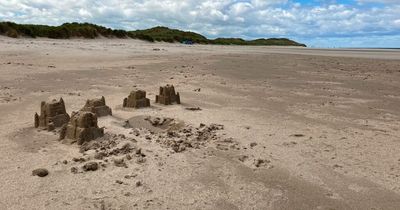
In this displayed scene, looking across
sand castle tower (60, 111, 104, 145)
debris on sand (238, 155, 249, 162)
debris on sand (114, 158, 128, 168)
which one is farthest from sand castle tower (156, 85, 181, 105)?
debris on sand (114, 158, 128, 168)

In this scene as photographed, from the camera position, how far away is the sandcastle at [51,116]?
5.77 meters

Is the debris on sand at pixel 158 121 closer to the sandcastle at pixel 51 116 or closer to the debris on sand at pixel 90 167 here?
the sandcastle at pixel 51 116

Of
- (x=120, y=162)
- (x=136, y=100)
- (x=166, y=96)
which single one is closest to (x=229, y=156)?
(x=120, y=162)

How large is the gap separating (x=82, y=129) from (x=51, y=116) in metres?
0.93

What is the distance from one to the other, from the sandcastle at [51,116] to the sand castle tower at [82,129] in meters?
0.52

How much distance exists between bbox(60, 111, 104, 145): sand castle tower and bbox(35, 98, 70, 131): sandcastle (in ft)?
1.71

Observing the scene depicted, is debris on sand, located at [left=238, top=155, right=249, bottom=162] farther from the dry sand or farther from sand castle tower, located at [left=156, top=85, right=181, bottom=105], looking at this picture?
sand castle tower, located at [left=156, top=85, right=181, bottom=105]

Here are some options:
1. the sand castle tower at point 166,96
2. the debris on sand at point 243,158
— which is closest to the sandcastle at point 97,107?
the sand castle tower at point 166,96

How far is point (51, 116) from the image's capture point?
228 inches

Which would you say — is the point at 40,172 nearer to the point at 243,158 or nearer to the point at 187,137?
the point at 187,137

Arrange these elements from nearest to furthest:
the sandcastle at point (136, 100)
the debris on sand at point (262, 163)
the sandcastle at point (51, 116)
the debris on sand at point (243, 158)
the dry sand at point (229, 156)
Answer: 1. the dry sand at point (229, 156)
2. the debris on sand at point (262, 163)
3. the debris on sand at point (243, 158)
4. the sandcastle at point (51, 116)
5. the sandcastle at point (136, 100)

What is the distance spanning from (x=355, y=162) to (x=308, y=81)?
299 inches

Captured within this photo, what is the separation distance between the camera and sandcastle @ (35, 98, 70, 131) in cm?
577

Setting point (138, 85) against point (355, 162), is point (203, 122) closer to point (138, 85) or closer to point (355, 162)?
point (355, 162)
